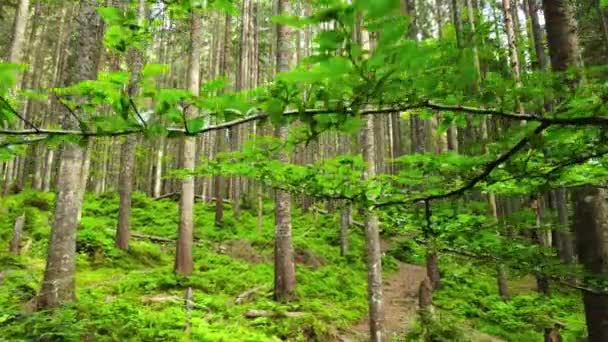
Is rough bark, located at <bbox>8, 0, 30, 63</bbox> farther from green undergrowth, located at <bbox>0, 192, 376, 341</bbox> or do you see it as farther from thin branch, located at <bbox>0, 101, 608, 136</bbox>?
thin branch, located at <bbox>0, 101, 608, 136</bbox>

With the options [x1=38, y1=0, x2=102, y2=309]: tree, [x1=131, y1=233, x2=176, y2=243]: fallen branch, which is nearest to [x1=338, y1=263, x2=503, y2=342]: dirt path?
[x1=38, y1=0, x2=102, y2=309]: tree

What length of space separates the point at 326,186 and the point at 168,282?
7768 millimetres

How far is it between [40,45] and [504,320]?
2251 centimetres

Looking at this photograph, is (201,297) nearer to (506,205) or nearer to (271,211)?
(271,211)

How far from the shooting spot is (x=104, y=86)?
1227 mm

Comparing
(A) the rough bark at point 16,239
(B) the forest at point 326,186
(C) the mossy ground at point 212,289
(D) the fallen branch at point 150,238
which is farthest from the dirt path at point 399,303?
(A) the rough bark at point 16,239

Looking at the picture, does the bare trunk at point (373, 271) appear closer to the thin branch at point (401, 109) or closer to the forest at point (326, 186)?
the forest at point (326, 186)

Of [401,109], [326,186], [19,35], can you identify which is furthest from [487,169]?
[19,35]

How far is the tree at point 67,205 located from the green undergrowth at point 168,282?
12.7 inches

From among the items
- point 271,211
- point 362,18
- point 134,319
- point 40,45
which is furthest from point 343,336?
point 40,45

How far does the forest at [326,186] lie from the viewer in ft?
4.10

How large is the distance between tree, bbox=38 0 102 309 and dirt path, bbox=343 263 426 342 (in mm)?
4921

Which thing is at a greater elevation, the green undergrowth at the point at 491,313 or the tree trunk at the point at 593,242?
the tree trunk at the point at 593,242

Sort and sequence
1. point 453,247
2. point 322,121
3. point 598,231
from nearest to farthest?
point 322,121 < point 453,247 < point 598,231
